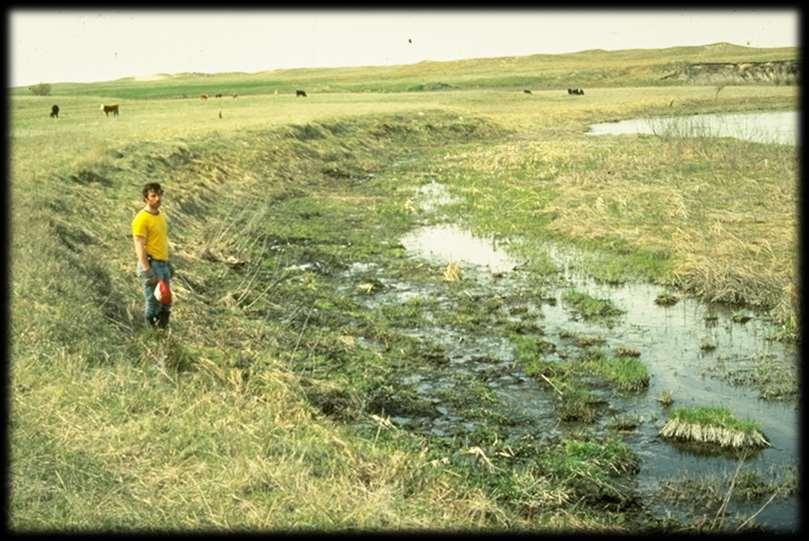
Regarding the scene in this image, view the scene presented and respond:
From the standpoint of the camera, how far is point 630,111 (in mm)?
67938

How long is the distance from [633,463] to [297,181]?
2451 cm

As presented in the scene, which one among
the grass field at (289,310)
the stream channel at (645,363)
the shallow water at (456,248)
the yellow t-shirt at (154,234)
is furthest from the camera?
the shallow water at (456,248)

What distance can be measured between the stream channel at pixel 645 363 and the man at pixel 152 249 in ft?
13.1

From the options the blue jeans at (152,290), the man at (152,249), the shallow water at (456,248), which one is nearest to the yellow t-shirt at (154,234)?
the man at (152,249)

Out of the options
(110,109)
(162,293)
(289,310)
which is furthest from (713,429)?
(110,109)

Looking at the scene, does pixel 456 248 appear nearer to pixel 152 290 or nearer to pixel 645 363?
pixel 645 363

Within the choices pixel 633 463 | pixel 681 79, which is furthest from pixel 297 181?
pixel 681 79

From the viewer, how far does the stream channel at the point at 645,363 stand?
30.2 feet

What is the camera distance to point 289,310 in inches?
606

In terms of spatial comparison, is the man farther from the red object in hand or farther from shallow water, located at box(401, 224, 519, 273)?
shallow water, located at box(401, 224, 519, 273)

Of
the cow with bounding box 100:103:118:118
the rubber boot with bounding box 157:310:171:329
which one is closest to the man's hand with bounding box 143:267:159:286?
the rubber boot with bounding box 157:310:171:329

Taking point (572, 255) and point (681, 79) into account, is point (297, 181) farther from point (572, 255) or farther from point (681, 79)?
point (681, 79)

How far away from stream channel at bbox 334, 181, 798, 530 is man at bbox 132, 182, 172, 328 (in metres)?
4.00

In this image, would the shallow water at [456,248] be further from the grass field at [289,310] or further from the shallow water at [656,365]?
the grass field at [289,310]
